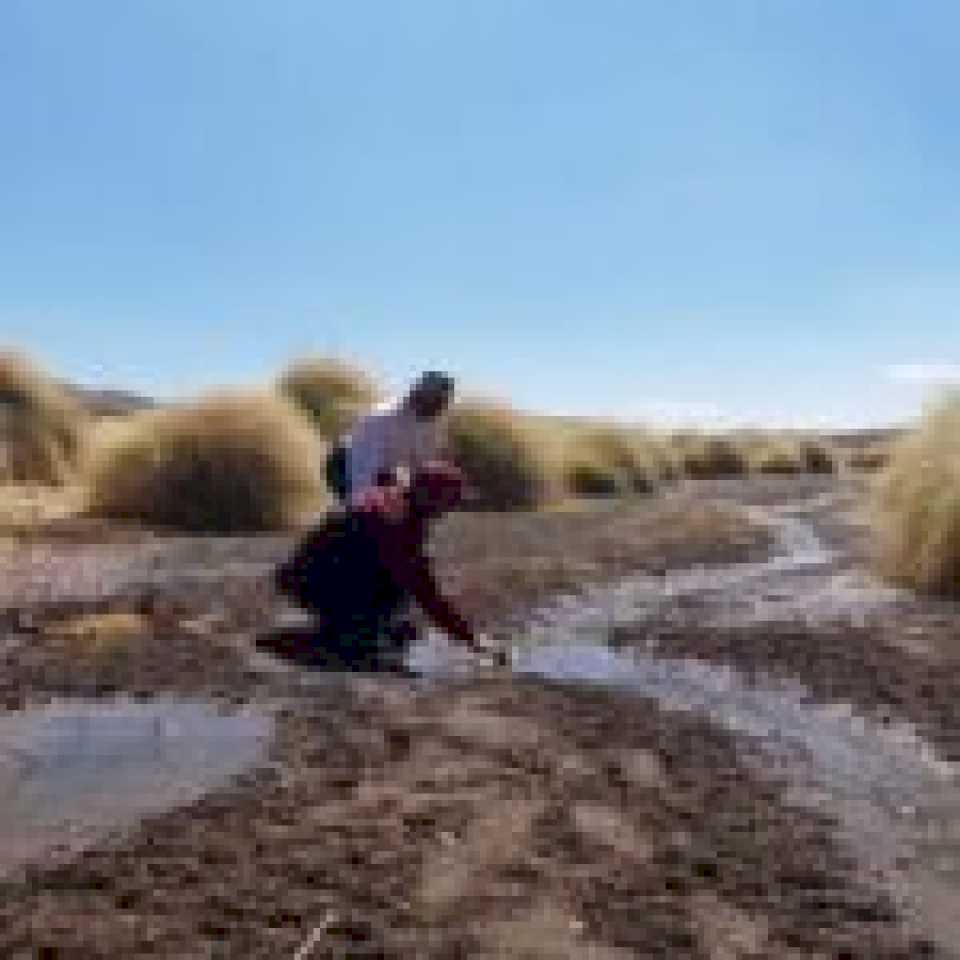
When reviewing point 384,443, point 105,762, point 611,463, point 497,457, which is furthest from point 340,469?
point 611,463

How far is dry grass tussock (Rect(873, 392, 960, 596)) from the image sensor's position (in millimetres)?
12742

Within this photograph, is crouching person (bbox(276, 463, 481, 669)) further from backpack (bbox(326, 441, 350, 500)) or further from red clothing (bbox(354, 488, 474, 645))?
backpack (bbox(326, 441, 350, 500))

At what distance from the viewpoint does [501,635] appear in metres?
10.6

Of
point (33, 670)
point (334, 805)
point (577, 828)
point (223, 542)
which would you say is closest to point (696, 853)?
point (577, 828)

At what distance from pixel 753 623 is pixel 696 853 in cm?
559

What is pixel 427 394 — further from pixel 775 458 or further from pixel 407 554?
pixel 775 458

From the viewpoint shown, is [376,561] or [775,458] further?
[775,458]

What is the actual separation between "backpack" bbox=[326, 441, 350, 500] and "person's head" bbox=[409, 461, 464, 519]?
1.57m

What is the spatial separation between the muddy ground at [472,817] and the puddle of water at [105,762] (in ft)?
0.59

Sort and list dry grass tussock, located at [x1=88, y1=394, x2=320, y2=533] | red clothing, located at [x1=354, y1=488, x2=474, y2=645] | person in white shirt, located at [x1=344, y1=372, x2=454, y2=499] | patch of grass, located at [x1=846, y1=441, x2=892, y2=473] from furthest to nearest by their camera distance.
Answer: patch of grass, located at [x1=846, y1=441, x2=892, y2=473] → dry grass tussock, located at [x1=88, y1=394, x2=320, y2=533] → person in white shirt, located at [x1=344, y1=372, x2=454, y2=499] → red clothing, located at [x1=354, y1=488, x2=474, y2=645]

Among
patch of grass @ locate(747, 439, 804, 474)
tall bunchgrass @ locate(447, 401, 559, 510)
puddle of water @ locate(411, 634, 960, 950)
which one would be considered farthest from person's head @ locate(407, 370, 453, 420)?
patch of grass @ locate(747, 439, 804, 474)

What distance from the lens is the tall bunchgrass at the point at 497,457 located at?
68.6ft

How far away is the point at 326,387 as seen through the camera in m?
24.6

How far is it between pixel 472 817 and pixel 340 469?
5758mm
